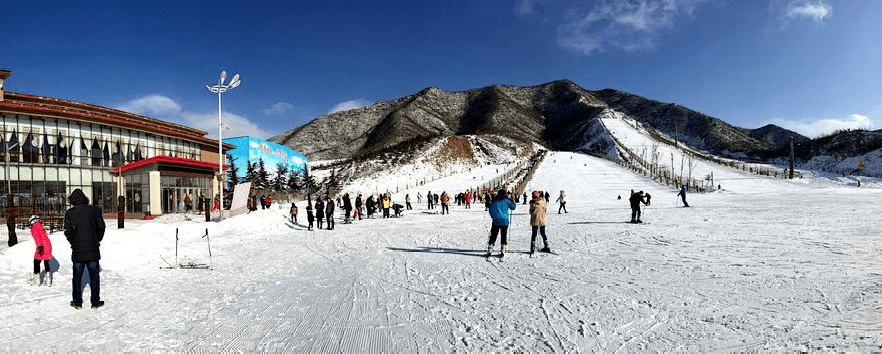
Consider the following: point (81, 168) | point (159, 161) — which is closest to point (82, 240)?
point (159, 161)

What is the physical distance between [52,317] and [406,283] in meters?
4.61

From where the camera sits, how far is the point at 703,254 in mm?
8328

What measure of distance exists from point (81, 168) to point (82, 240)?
2681 centimetres

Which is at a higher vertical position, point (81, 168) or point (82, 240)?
point (81, 168)

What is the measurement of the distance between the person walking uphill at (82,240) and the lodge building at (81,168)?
2021 centimetres

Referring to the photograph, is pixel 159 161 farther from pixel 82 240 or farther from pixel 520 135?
pixel 520 135

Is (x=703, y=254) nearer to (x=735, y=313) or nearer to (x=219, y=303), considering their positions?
(x=735, y=313)

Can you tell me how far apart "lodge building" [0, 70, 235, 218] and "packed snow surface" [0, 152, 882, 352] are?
1503cm

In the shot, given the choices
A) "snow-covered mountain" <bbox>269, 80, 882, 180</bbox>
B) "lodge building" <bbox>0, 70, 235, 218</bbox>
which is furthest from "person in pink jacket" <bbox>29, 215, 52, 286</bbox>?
"snow-covered mountain" <bbox>269, 80, 882, 180</bbox>

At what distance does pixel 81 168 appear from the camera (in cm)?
2522

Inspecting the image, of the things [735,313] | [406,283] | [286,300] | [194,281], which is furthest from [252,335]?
[735,313]

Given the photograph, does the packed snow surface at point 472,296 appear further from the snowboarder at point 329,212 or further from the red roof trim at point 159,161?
the red roof trim at point 159,161

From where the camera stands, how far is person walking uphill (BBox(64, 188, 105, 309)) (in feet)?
17.3

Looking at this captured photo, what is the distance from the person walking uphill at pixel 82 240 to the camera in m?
5.27
